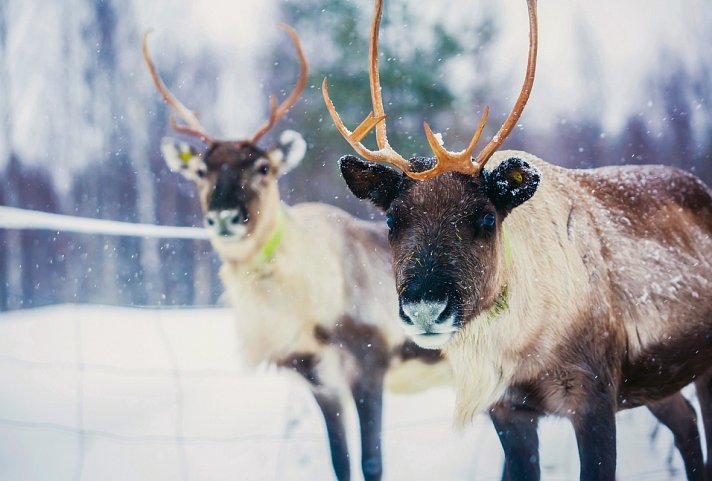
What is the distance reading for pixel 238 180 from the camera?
3.12m

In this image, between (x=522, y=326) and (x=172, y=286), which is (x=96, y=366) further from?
(x=522, y=326)

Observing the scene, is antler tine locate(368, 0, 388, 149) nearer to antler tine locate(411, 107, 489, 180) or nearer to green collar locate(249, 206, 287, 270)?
antler tine locate(411, 107, 489, 180)

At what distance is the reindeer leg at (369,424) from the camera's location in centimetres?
309

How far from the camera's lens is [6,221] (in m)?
4.47

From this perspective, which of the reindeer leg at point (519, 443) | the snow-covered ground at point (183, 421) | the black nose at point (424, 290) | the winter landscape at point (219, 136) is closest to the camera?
the black nose at point (424, 290)

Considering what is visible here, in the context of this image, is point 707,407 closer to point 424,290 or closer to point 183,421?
point 424,290

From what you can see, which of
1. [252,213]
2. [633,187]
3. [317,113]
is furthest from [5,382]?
[633,187]

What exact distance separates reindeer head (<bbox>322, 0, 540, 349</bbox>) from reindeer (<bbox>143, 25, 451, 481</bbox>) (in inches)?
41.7

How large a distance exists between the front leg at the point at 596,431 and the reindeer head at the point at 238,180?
5.41 ft

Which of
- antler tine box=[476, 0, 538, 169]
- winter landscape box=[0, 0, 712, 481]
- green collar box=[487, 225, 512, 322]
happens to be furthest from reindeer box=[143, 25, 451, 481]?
antler tine box=[476, 0, 538, 169]

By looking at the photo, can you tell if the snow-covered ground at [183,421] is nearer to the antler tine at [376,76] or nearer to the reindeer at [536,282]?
the reindeer at [536,282]

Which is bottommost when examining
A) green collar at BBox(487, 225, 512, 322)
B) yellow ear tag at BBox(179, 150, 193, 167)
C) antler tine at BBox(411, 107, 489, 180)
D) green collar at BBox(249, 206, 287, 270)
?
green collar at BBox(249, 206, 287, 270)

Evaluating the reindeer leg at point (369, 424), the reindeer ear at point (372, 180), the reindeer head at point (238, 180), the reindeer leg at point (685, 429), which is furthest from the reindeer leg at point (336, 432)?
the reindeer leg at point (685, 429)

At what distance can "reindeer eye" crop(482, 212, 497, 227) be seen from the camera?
2.03 m
